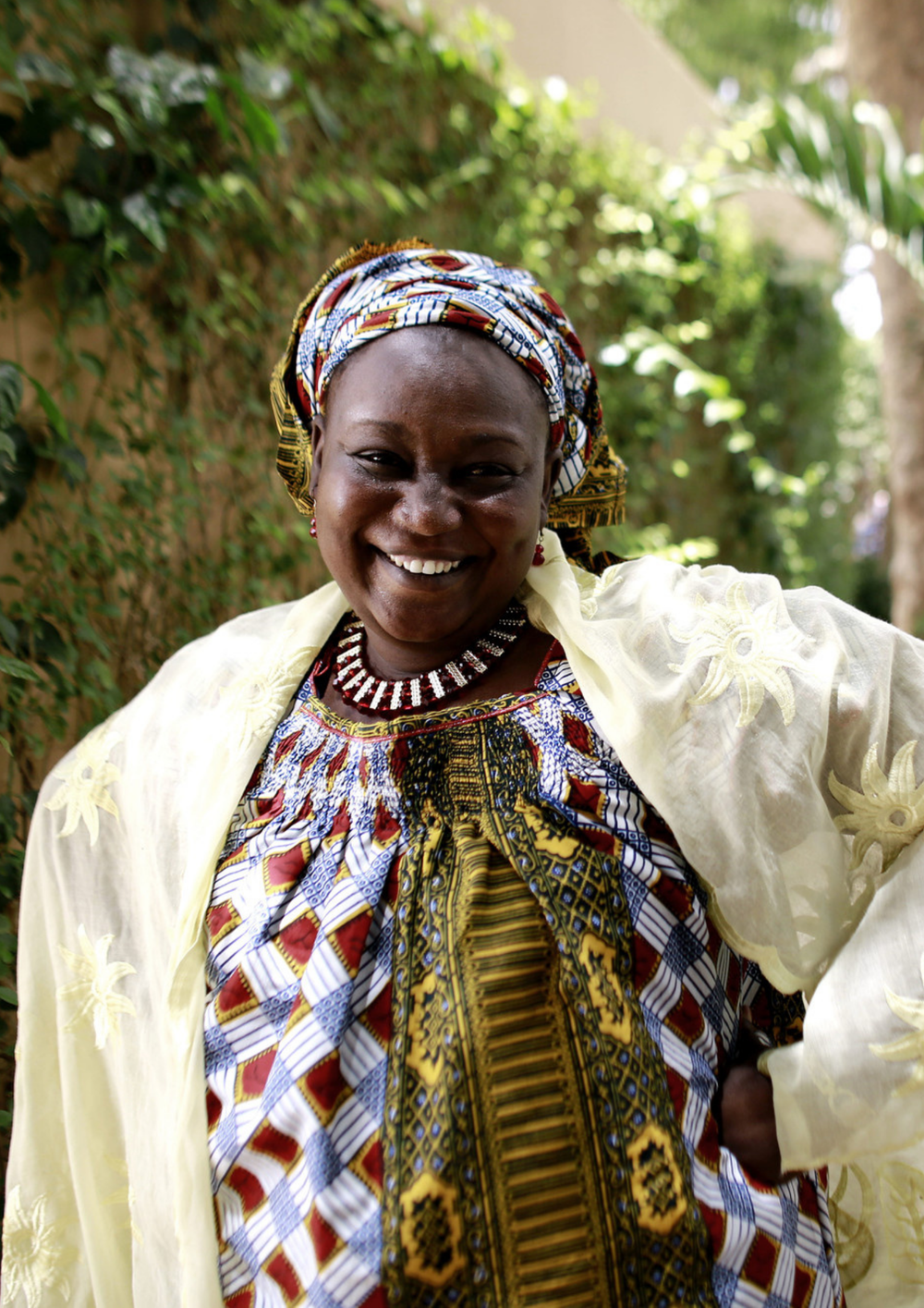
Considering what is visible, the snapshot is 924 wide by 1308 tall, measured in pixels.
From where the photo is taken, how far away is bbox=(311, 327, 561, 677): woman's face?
1.32 meters

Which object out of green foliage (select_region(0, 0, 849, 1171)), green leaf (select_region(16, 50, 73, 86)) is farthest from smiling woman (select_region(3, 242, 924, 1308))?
green leaf (select_region(16, 50, 73, 86))

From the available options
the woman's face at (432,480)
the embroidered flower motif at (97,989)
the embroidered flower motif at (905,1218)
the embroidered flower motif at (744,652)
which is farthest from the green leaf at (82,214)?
the embroidered flower motif at (905,1218)

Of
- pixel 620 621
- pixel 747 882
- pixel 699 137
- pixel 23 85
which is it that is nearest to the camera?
pixel 747 882

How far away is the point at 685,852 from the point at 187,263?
1871 millimetres

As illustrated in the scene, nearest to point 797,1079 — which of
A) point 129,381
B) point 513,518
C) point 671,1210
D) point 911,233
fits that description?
point 671,1210

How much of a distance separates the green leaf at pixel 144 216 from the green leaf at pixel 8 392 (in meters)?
0.44

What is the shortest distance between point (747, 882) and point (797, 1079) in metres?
0.24

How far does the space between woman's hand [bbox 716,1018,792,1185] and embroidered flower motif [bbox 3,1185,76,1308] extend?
3.13ft

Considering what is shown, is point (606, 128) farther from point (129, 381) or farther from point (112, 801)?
point (112, 801)

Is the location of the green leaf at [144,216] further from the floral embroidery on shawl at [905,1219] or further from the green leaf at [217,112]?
the floral embroidery on shawl at [905,1219]

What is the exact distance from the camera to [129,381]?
7.73 ft

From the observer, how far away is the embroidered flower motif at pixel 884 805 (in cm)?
126

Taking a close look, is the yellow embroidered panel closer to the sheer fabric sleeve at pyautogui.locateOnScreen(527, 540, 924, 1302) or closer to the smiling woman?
the smiling woman

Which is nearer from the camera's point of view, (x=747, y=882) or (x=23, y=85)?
(x=747, y=882)
